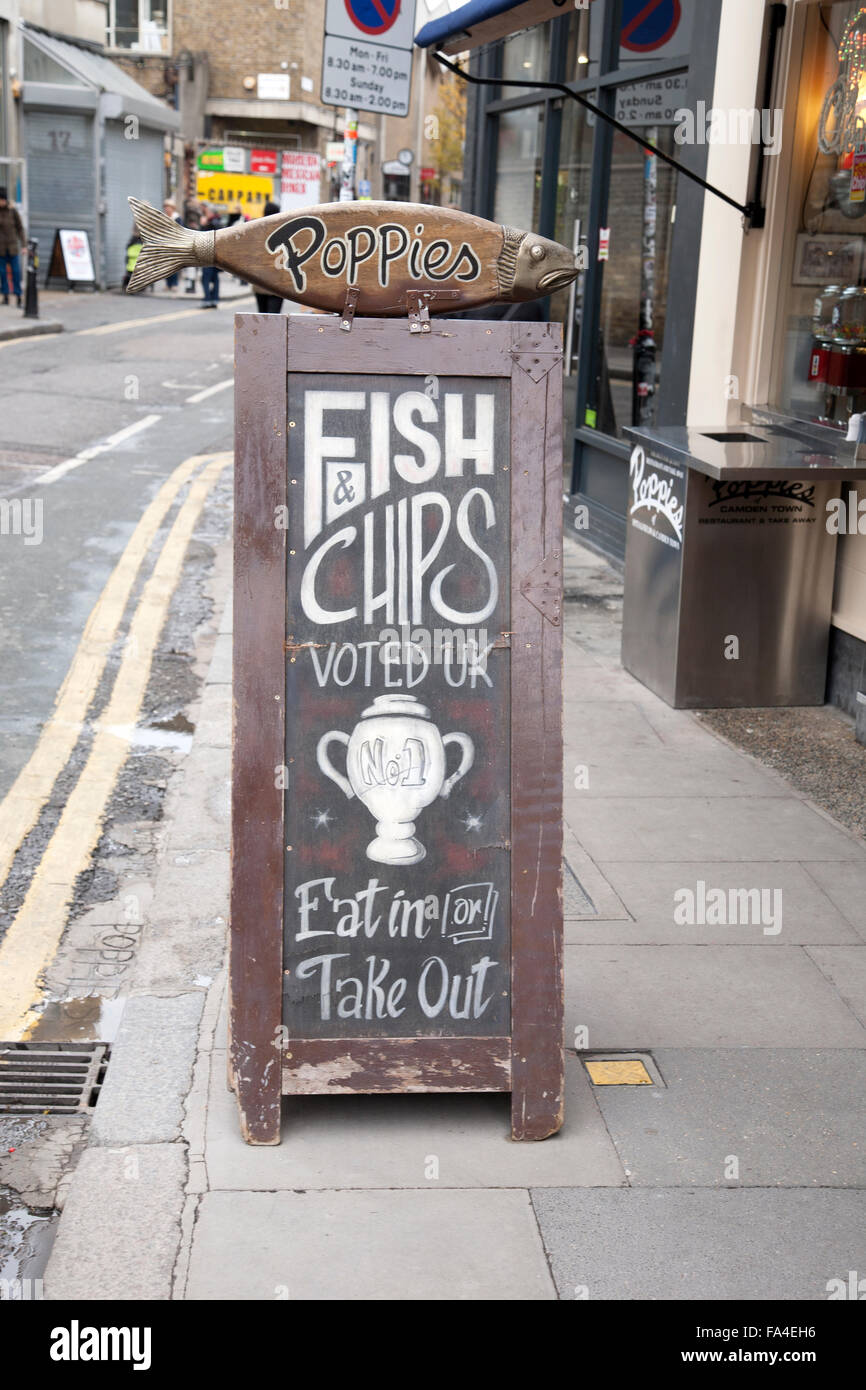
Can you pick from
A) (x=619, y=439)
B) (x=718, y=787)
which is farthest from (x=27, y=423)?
(x=718, y=787)

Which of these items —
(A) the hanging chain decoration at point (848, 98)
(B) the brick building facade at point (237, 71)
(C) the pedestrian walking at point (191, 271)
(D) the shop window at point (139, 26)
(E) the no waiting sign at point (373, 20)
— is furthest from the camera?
(D) the shop window at point (139, 26)

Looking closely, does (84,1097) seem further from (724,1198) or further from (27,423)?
(27,423)

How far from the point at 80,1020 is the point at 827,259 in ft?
18.7

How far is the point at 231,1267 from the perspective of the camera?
308 centimetres

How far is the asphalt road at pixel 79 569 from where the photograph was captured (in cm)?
573

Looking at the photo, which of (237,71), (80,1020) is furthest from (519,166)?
(237,71)

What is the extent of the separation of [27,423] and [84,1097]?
1207 centimetres

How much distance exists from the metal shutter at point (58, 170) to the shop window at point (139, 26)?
2135 centimetres

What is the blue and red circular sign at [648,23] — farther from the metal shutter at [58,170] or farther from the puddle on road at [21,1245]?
the metal shutter at [58,170]

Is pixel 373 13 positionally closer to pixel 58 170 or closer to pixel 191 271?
pixel 58 170

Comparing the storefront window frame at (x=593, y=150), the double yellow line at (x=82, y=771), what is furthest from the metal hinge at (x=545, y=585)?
the storefront window frame at (x=593, y=150)

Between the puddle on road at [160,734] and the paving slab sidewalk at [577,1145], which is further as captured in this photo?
the puddle on road at [160,734]

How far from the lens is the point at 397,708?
3.56 m
